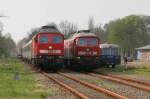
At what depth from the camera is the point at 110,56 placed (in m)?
48.7

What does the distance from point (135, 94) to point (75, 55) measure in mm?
21139

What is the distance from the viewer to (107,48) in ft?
164

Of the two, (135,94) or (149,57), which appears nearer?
(135,94)

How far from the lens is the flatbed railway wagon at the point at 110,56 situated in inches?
1892

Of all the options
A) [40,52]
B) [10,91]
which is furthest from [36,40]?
[10,91]

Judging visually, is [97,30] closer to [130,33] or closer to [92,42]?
[130,33]

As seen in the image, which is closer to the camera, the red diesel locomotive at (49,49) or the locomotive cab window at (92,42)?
the red diesel locomotive at (49,49)

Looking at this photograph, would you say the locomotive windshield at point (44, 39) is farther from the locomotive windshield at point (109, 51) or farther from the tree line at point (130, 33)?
the tree line at point (130, 33)

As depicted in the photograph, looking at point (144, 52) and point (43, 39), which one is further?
point (144, 52)

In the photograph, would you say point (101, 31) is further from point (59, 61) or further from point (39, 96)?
point (39, 96)

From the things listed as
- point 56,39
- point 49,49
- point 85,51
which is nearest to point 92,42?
point 85,51

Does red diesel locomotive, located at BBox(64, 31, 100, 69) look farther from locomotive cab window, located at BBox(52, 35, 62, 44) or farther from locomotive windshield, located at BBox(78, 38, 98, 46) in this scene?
locomotive cab window, located at BBox(52, 35, 62, 44)

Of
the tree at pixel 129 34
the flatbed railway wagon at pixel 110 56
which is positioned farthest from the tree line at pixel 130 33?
the flatbed railway wagon at pixel 110 56

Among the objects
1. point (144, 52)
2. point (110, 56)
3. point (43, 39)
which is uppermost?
point (43, 39)
